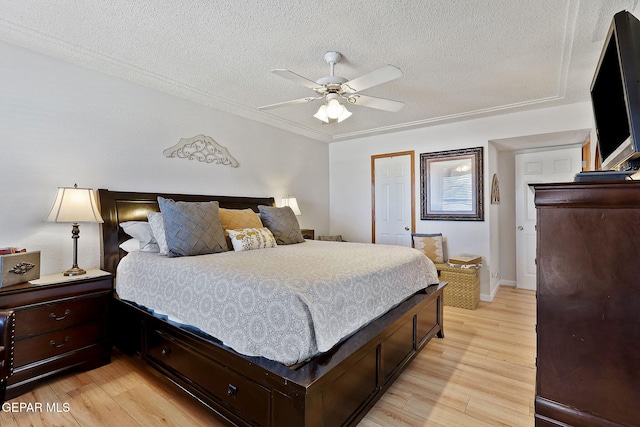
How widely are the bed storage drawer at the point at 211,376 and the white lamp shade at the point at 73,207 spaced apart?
104 cm

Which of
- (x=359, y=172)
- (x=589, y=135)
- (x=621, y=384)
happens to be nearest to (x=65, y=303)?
(x=621, y=384)

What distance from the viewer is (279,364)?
1.46m

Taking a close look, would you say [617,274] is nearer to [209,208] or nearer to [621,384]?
[621,384]

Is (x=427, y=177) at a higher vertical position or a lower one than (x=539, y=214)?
higher

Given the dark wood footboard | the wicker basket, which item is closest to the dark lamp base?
the dark wood footboard

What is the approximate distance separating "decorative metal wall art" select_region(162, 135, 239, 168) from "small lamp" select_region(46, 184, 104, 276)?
3.26ft

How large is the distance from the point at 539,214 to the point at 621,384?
1.90 ft

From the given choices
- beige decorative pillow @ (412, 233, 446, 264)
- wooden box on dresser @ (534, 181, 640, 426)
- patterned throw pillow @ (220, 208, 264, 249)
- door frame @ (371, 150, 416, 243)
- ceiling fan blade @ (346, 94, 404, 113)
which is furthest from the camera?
door frame @ (371, 150, 416, 243)

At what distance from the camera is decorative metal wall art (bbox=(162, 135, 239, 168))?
10.9 feet

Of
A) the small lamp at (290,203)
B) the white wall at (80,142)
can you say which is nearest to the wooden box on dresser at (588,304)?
the white wall at (80,142)

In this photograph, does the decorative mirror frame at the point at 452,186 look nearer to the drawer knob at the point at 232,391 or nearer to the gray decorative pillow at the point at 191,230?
the gray decorative pillow at the point at 191,230

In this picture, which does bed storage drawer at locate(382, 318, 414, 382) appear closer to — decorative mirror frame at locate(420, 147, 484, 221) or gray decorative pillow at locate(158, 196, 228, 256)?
gray decorative pillow at locate(158, 196, 228, 256)

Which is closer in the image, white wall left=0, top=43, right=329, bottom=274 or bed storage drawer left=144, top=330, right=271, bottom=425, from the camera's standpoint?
bed storage drawer left=144, top=330, right=271, bottom=425

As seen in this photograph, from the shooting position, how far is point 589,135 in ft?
12.2
